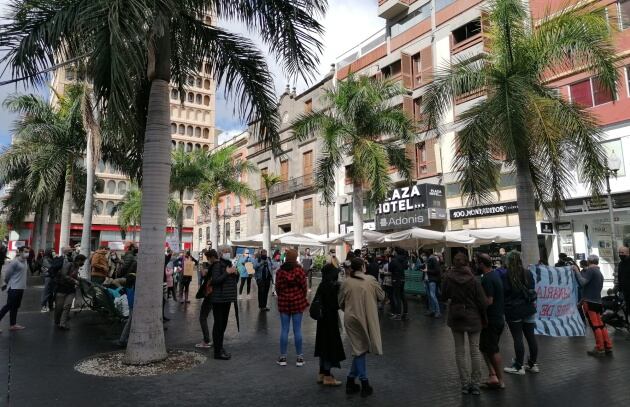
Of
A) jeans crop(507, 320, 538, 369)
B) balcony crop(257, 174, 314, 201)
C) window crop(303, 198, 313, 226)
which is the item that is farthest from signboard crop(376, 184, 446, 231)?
jeans crop(507, 320, 538, 369)

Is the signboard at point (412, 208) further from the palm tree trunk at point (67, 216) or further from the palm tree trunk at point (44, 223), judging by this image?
the palm tree trunk at point (44, 223)

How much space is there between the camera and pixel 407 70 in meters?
30.5

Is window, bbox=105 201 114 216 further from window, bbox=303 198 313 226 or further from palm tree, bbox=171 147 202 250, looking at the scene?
palm tree, bbox=171 147 202 250

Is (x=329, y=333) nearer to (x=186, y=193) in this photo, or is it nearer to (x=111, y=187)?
(x=186, y=193)

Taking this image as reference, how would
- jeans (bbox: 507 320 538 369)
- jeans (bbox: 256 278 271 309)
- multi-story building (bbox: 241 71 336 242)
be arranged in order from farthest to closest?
multi-story building (bbox: 241 71 336 242)
jeans (bbox: 256 278 271 309)
jeans (bbox: 507 320 538 369)

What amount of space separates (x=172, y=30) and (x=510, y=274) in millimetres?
6701

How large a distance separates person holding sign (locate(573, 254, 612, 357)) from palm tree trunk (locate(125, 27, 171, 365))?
7280 mm

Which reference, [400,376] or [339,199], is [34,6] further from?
[339,199]

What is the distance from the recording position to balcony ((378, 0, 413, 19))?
31469mm

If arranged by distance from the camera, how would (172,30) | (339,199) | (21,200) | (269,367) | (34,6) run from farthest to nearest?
(339,199)
(21,200)
(172,30)
(269,367)
(34,6)

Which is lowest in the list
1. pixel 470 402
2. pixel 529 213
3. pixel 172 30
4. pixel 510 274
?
pixel 470 402

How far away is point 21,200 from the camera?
92.9 feet

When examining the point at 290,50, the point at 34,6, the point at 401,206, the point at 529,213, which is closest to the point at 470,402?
the point at 290,50

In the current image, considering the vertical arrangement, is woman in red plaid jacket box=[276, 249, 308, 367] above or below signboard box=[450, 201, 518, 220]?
below
